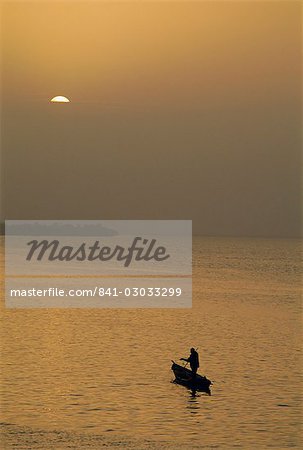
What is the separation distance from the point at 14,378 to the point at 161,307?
57.2 m

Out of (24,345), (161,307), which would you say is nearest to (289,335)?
(24,345)

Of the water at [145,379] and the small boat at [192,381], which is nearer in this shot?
the water at [145,379]

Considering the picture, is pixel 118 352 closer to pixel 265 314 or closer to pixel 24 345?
pixel 24 345

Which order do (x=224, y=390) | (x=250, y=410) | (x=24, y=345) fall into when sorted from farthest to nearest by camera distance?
1. (x=24, y=345)
2. (x=224, y=390)
3. (x=250, y=410)

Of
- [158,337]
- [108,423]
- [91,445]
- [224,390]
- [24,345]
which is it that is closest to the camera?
[91,445]

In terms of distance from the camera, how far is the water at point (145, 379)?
36.9 metres

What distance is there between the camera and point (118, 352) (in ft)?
208

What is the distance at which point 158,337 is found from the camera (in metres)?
73.5

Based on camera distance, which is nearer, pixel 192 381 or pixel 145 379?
pixel 192 381

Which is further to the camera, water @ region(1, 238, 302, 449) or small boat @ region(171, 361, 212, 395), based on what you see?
small boat @ region(171, 361, 212, 395)

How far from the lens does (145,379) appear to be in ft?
166

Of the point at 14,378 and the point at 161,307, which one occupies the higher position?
the point at 161,307

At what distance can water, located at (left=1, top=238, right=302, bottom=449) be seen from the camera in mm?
36938

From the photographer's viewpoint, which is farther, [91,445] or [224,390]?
[224,390]
